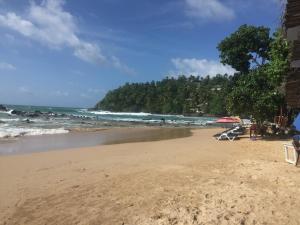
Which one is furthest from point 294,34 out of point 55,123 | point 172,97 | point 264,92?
point 172,97

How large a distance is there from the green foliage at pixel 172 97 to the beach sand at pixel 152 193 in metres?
87.4

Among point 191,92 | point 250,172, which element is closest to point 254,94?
point 250,172

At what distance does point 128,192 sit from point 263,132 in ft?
50.1

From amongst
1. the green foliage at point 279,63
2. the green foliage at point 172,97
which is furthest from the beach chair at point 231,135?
the green foliage at point 172,97

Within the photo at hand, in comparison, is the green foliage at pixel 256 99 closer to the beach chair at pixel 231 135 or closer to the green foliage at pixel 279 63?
the green foliage at pixel 279 63

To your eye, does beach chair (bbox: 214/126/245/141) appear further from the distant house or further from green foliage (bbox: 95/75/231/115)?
green foliage (bbox: 95/75/231/115)

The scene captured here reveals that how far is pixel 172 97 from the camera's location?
122 m

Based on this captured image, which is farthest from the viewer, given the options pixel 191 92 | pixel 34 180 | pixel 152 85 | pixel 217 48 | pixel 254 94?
pixel 152 85

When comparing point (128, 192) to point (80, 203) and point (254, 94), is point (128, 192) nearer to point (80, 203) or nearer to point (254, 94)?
point (80, 203)

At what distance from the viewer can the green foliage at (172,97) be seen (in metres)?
108

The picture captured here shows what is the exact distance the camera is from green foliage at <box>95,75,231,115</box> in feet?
355

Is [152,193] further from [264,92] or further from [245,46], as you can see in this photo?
[245,46]

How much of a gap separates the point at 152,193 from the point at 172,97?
115010 millimetres

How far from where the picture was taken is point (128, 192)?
725 centimetres
